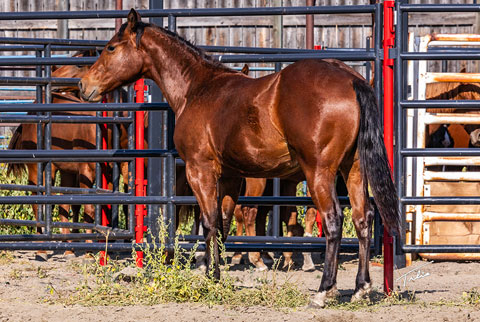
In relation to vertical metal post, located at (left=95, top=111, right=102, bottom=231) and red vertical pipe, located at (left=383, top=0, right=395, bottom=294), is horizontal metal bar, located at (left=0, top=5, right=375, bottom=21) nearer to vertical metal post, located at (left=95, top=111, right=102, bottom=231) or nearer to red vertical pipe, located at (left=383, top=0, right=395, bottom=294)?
red vertical pipe, located at (left=383, top=0, right=395, bottom=294)

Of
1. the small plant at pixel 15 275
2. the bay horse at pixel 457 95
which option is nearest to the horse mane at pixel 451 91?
the bay horse at pixel 457 95

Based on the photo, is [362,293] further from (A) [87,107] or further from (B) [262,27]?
(B) [262,27]

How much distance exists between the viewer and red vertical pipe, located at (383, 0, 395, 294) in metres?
4.96

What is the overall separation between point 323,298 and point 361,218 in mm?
599

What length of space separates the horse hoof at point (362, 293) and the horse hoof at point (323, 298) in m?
0.17

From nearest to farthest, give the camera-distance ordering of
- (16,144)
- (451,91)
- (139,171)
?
(139,171), (451,91), (16,144)

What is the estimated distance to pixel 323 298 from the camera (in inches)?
171

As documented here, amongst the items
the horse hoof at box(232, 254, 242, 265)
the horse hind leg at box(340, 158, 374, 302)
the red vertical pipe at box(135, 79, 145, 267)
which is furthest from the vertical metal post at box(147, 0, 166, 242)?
the horse hind leg at box(340, 158, 374, 302)

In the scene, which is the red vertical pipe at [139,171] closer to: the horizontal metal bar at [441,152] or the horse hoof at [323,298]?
the horse hoof at [323,298]

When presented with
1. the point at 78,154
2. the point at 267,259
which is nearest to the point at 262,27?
the point at 267,259

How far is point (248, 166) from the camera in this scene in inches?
188

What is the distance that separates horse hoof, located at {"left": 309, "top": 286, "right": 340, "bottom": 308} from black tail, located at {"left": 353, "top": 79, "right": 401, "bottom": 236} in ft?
1.68

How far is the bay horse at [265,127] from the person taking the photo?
435cm

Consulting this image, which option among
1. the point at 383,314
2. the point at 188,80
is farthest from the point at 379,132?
the point at 188,80
